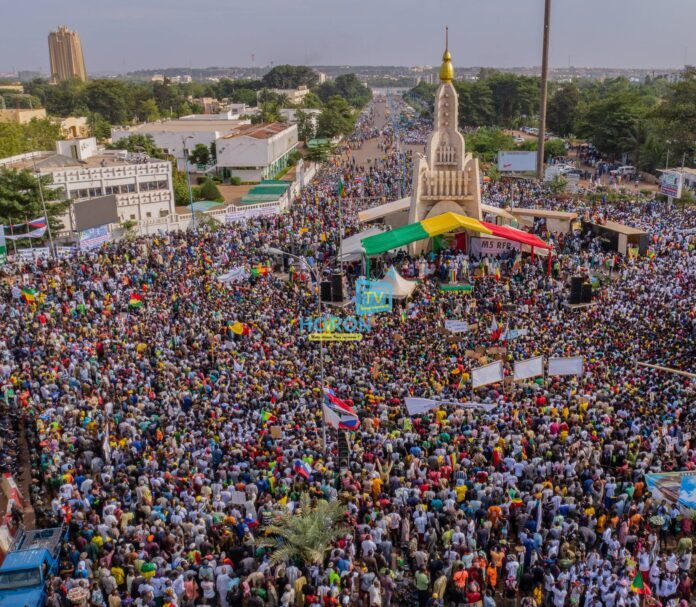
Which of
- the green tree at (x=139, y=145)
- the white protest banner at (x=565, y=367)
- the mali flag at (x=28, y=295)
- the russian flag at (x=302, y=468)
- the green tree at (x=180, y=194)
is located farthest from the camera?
the green tree at (x=139, y=145)

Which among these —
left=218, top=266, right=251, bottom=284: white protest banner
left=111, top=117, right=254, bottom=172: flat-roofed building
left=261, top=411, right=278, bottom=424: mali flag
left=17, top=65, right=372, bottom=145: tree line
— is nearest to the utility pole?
left=111, top=117, right=254, bottom=172: flat-roofed building

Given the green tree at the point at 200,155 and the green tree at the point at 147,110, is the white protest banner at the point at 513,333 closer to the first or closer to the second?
the green tree at the point at 200,155

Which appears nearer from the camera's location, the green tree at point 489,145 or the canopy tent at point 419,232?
the canopy tent at point 419,232

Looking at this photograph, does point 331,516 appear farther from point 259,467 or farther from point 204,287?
point 204,287

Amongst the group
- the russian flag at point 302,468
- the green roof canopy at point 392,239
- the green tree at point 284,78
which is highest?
the green tree at point 284,78

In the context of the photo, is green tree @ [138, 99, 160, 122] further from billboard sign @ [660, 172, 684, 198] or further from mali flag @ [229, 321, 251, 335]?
mali flag @ [229, 321, 251, 335]

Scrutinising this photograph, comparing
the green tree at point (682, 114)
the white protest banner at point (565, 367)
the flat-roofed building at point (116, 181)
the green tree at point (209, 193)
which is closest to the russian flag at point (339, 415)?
the white protest banner at point (565, 367)
